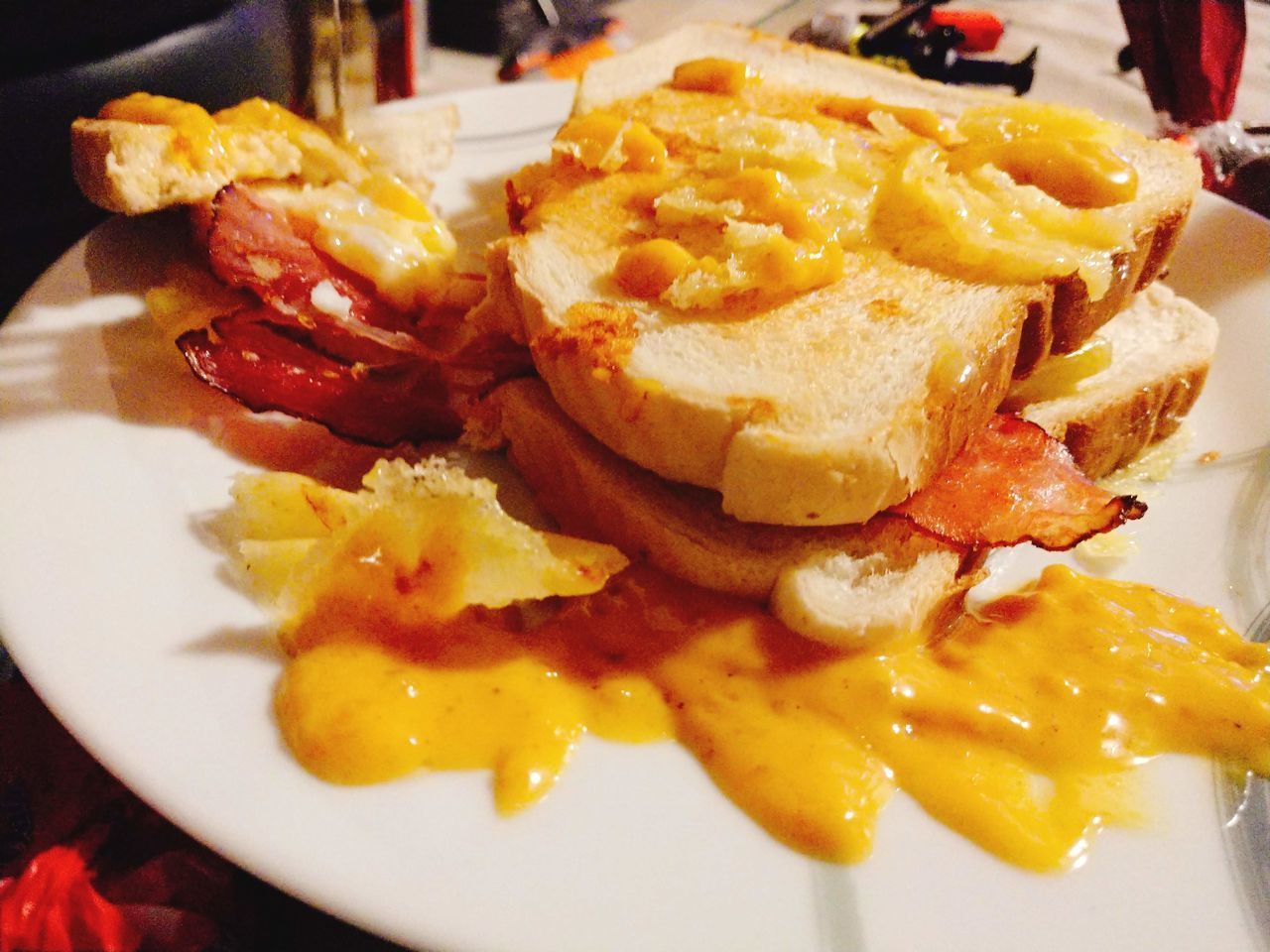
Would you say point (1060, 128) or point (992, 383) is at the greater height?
point (1060, 128)

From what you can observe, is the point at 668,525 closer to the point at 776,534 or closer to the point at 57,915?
the point at 776,534

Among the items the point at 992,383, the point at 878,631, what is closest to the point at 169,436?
the point at 878,631

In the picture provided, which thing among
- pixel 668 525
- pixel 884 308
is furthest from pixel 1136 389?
pixel 668 525

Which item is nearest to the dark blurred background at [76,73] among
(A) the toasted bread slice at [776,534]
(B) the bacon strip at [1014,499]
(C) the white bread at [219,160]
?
(C) the white bread at [219,160]

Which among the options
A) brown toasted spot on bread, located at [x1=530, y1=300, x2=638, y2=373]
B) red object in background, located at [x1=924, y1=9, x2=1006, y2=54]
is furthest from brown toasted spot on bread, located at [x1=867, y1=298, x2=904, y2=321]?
red object in background, located at [x1=924, y1=9, x2=1006, y2=54]

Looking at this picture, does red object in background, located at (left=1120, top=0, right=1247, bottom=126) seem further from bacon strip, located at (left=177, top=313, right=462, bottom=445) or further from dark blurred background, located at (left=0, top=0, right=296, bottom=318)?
dark blurred background, located at (left=0, top=0, right=296, bottom=318)

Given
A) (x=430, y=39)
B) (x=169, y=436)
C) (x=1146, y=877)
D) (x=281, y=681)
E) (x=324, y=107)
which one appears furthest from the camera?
(x=430, y=39)

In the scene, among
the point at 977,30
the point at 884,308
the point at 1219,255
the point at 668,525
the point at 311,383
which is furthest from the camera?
the point at 977,30

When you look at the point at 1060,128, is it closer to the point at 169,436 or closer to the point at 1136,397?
the point at 1136,397

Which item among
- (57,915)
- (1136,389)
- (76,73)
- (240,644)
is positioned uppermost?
(76,73)
